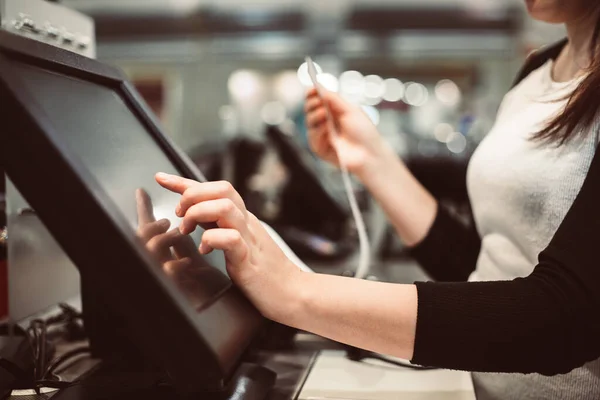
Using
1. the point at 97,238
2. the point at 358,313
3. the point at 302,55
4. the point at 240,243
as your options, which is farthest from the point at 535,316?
the point at 302,55

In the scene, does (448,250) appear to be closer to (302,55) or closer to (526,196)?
(526,196)

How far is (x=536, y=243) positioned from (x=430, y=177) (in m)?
2.71

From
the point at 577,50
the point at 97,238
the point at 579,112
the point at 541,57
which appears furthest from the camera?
the point at 541,57

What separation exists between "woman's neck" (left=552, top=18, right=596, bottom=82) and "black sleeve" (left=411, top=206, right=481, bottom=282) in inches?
11.6

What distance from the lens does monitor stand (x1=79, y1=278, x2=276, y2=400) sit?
1.83 feet

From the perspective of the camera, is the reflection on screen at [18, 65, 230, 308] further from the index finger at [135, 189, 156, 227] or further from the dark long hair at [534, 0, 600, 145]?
the dark long hair at [534, 0, 600, 145]

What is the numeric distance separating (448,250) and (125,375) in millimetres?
558

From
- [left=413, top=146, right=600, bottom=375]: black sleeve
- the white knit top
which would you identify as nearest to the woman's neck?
the white knit top

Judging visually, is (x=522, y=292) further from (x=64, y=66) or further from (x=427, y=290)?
(x=64, y=66)

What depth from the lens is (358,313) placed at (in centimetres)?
54

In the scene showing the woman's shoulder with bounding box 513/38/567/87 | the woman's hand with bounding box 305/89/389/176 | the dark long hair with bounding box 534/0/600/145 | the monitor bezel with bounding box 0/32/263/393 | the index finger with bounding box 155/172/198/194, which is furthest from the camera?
the woman's hand with bounding box 305/89/389/176

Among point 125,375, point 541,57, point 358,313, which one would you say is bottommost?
point 125,375

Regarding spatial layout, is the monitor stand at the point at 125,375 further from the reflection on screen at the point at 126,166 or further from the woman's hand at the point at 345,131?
the woman's hand at the point at 345,131

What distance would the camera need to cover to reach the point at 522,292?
1.75 feet
